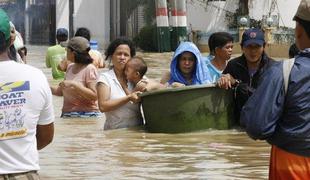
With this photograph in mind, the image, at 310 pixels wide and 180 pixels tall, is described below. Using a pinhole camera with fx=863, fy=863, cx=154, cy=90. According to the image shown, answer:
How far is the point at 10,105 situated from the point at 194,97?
16.6 feet

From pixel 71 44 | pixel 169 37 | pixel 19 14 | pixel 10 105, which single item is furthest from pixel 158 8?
pixel 10 105

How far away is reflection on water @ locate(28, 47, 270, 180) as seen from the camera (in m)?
7.41

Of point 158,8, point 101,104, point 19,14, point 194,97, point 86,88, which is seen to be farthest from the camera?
Answer: point 19,14

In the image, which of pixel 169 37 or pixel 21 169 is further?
pixel 169 37

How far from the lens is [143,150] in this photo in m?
8.64

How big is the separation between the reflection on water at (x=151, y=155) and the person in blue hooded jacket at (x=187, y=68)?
25.7 inches

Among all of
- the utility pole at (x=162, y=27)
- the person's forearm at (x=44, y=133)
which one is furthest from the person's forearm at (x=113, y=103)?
the utility pole at (x=162, y=27)

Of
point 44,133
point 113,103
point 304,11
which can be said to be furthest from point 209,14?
point 304,11

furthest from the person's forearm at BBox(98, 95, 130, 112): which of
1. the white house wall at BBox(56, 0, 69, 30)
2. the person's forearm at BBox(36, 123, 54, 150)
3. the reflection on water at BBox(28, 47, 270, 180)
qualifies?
the white house wall at BBox(56, 0, 69, 30)

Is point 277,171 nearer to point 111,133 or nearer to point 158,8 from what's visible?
point 111,133

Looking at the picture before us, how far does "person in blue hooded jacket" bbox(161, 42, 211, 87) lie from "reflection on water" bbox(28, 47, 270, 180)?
0.65m

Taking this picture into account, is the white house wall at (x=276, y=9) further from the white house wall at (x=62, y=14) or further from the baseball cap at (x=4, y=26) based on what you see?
the baseball cap at (x=4, y=26)

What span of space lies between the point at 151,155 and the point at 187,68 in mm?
937

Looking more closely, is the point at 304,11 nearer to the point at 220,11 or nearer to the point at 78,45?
the point at 78,45
